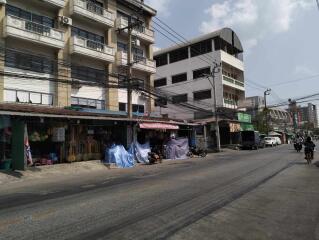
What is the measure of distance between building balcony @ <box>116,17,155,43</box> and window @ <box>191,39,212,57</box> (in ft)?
53.8

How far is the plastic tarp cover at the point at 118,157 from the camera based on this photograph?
2373 cm

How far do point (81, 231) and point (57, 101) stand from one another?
71.8ft

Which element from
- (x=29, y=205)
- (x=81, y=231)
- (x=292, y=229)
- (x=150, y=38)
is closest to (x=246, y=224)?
(x=292, y=229)

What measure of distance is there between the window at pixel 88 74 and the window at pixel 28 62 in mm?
2067

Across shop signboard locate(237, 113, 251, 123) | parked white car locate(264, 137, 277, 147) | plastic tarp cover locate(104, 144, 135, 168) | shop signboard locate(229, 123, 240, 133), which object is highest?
shop signboard locate(237, 113, 251, 123)

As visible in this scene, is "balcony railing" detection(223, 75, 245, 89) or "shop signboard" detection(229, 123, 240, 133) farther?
"balcony railing" detection(223, 75, 245, 89)

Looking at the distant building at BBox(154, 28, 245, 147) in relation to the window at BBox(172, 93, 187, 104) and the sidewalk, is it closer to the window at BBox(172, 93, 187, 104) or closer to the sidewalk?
the window at BBox(172, 93, 187, 104)

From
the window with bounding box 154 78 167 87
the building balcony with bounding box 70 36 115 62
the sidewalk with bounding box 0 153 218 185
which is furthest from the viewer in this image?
the window with bounding box 154 78 167 87

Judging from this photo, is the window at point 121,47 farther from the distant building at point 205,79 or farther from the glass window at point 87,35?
the distant building at point 205,79

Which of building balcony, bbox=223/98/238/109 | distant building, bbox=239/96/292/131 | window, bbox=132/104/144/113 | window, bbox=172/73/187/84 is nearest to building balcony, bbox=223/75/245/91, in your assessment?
building balcony, bbox=223/98/238/109

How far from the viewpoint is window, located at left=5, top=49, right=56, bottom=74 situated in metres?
24.0

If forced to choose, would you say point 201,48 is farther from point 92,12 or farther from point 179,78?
point 92,12

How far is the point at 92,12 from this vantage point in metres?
30.3

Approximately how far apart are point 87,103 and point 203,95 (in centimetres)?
2558
